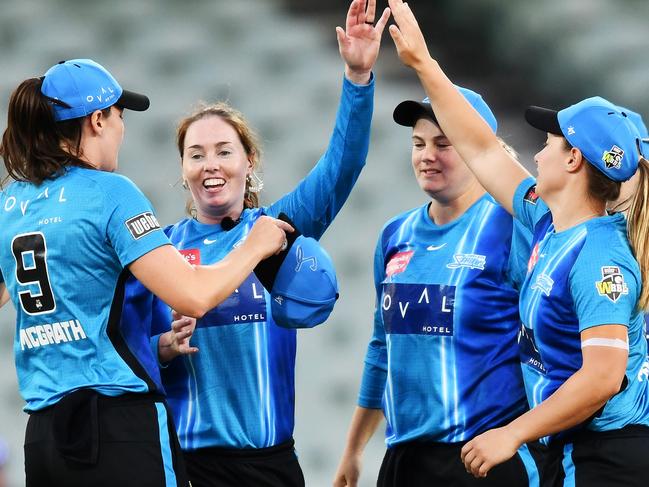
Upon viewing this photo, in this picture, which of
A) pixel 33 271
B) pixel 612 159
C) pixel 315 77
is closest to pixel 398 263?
pixel 612 159

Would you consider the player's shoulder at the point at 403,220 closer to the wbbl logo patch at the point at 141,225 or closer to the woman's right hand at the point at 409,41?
the woman's right hand at the point at 409,41

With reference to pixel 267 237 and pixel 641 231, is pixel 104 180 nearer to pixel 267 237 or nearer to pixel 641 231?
pixel 267 237

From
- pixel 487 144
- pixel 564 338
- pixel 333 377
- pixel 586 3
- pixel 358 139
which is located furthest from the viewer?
pixel 586 3

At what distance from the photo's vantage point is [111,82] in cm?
209

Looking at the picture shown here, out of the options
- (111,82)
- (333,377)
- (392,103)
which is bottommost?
(333,377)

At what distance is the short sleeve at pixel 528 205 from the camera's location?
2133 mm

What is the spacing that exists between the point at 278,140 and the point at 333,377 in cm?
96

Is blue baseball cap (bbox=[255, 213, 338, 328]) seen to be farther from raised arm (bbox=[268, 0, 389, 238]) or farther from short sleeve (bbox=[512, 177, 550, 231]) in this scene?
short sleeve (bbox=[512, 177, 550, 231])

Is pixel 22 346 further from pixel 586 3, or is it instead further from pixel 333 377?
pixel 586 3

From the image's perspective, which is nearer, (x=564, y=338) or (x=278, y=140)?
(x=564, y=338)

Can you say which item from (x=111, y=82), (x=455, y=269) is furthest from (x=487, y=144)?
(x=111, y=82)

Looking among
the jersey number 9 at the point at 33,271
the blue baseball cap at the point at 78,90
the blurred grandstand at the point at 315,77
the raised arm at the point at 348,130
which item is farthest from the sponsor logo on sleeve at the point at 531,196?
the blurred grandstand at the point at 315,77

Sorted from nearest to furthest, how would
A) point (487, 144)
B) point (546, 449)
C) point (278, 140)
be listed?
point (546, 449) → point (487, 144) → point (278, 140)

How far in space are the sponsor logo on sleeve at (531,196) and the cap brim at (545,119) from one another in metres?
0.13
